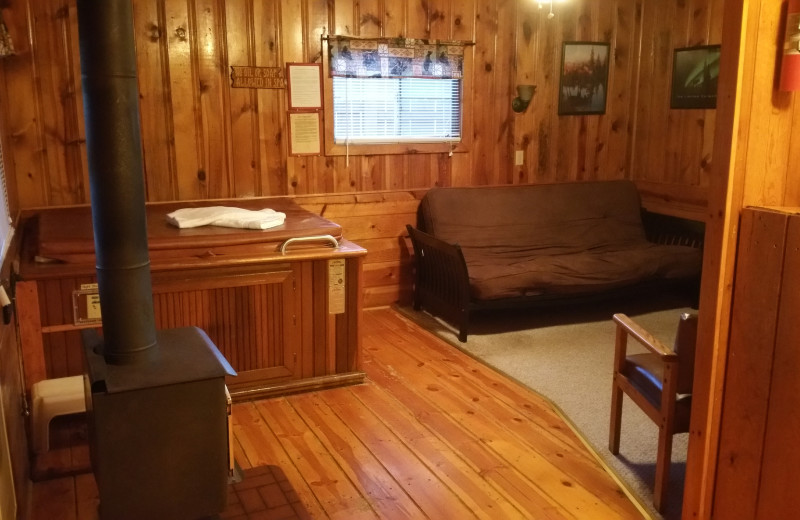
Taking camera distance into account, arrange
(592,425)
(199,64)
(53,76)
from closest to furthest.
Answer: (592,425) → (53,76) → (199,64)

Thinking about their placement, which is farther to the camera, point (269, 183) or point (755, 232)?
point (269, 183)

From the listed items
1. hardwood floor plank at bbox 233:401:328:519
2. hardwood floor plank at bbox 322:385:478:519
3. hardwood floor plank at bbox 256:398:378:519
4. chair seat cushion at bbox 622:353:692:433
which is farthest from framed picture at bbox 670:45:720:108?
hardwood floor plank at bbox 233:401:328:519

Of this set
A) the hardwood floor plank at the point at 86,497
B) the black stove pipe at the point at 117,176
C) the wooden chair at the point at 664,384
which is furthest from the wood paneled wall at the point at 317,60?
the wooden chair at the point at 664,384

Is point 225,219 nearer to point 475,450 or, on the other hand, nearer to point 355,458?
point 355,458

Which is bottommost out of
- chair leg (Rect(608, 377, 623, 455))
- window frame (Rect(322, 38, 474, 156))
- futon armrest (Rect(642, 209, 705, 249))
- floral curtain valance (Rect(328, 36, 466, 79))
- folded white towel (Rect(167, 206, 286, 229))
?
chair leg (Rect(608, 377, 623, 455))

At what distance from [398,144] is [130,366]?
306 centimetres

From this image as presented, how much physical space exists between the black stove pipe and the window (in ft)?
8.92

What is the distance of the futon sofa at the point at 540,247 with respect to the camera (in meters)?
4.36

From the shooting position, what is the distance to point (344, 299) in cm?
352

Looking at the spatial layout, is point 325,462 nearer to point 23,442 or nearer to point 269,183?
point 23,442

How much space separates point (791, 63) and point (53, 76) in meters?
3.66

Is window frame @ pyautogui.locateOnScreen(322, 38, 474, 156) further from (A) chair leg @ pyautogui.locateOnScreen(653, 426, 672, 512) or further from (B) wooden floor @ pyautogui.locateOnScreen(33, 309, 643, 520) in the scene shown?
(A) chair leg @ pyautogui.locateOnScreen(653, 426, 672, 512)

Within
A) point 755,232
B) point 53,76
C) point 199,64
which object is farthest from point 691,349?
point 53,76

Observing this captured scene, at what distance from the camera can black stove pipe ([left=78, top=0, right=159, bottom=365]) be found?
1940mm
